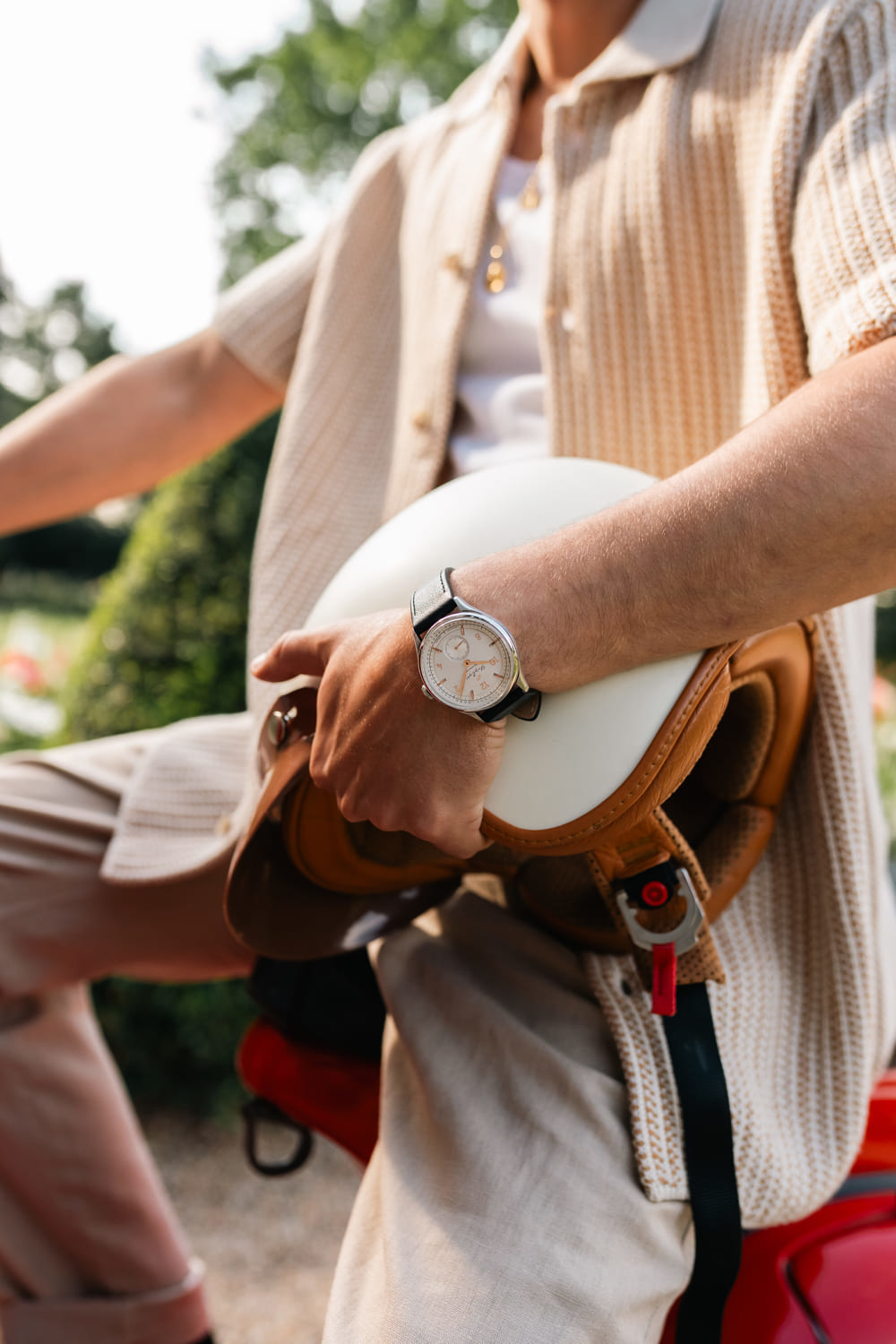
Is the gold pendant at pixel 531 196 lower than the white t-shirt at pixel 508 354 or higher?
higher

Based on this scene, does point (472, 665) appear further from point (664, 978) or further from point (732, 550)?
point (664, 978)

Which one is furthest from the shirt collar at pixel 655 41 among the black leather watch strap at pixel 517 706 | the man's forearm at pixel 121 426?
the black leather watch strap at pixel 517 706

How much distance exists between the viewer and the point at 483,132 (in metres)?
1.53

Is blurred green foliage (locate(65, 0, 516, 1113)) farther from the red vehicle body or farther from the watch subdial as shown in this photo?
the watch subdial

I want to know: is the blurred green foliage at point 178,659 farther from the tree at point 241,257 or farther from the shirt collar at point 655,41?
the shirt collar at point 655,41

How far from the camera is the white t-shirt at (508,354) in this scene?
1373 millimetres

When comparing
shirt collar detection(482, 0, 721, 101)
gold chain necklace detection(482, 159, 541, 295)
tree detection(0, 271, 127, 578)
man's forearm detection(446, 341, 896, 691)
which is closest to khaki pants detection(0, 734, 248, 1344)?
man's forearm detection(446, 341, 896, 691)

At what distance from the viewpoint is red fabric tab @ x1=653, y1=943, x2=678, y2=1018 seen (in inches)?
38.0

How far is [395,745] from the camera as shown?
90cm

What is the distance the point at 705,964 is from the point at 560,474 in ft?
1.59

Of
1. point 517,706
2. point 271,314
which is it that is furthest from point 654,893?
point 271,314

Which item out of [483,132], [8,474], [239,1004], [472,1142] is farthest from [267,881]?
[239,1004]

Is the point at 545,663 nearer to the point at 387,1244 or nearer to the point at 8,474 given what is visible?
the point at 387,1244

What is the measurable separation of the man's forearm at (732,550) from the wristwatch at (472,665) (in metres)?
0.02
